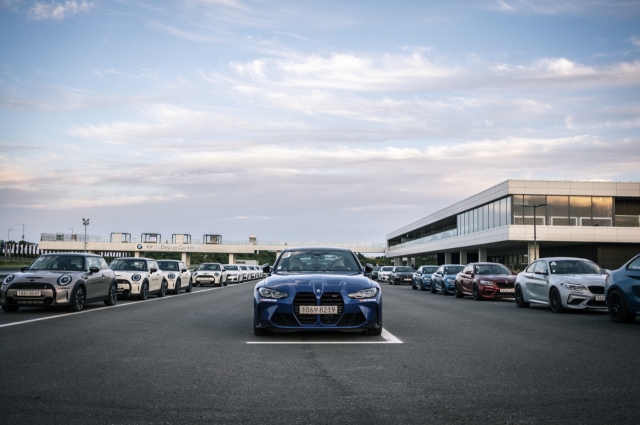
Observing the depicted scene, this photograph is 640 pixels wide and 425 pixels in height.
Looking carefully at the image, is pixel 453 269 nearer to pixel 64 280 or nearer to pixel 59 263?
pixel 59 263

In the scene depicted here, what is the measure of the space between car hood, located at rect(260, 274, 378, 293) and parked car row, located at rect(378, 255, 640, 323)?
587 cm

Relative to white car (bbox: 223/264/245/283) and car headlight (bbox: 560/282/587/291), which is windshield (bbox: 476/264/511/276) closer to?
car headlight (bbox: 560/282/587/291)

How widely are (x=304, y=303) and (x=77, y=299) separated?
806 cm

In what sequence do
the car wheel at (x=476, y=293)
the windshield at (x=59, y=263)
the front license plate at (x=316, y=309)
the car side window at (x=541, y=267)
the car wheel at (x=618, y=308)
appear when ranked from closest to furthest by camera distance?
Result: 1. the front license plate at (x=316, y=309)
2. the car wheel at (x=618, y=308)
3. the windshield at (x=59, y=263)
4. the car side window at (x=541, y=267)
5. the car wheel at (x=476, y=293)

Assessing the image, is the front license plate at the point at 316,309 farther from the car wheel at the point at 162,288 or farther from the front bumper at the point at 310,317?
the car wheel at the point at 162,288

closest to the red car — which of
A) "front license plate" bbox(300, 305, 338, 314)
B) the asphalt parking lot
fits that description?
the asphalt parking lot

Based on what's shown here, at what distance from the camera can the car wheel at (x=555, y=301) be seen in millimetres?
15641

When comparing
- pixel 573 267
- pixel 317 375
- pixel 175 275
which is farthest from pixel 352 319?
pixel 175 275

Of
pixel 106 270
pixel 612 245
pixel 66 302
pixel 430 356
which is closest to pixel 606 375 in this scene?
pixel 430 356

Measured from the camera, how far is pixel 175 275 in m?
26.1

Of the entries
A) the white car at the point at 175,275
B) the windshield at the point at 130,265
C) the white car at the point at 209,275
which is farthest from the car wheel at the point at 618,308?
the white car at the point at 209,275

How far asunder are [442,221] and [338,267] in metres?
75.1

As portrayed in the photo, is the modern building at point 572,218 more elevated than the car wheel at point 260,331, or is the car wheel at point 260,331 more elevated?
the modern building at point 572,218

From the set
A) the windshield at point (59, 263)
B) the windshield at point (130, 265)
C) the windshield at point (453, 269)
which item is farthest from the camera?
the windshield at point (453, 269)
